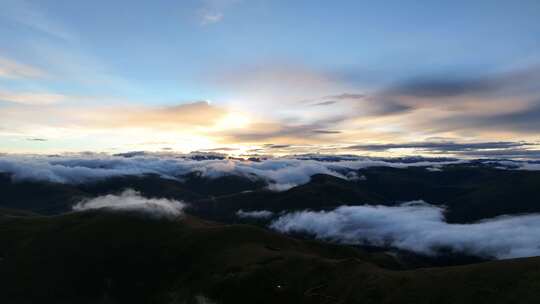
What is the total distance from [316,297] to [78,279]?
126921 millimetres

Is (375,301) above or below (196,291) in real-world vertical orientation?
above

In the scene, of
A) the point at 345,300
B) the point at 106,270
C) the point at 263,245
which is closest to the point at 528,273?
the point at 345,300

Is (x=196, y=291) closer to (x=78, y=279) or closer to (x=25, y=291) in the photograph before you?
(x=78, y=279)

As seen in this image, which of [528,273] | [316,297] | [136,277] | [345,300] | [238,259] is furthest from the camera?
[136,277]

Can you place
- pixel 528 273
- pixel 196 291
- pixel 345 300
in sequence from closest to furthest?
1. pixel 528 273
2. pixel 345 300
3. pixel 196 291

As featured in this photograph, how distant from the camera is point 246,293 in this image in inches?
5256

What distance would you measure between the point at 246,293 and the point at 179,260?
67.5 meters

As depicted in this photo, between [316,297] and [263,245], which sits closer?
[316,297]

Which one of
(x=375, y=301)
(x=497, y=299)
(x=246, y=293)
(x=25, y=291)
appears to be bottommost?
(x=25, y=291)

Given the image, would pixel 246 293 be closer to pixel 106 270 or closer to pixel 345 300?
pixel 345 300

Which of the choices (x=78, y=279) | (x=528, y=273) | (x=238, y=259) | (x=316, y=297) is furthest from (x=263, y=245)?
(x=528, y=273)

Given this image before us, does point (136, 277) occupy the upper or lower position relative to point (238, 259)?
lower

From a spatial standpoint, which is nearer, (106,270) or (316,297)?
(316,297)

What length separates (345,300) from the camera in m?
106
